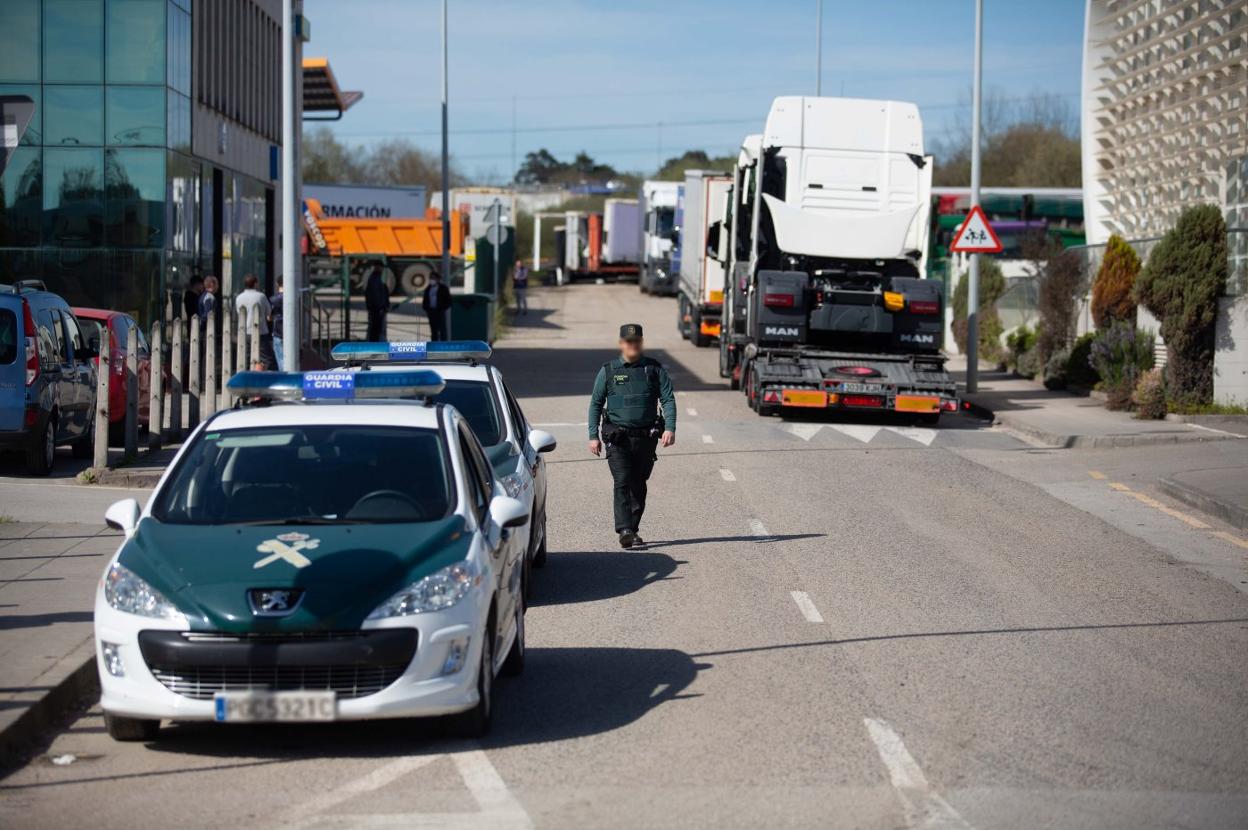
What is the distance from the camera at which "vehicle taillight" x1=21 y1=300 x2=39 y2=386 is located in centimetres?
1534

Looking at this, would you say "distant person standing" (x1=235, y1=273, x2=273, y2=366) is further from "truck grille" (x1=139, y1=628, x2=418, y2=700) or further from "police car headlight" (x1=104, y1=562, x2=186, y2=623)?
"truck grille" (x1=139, y1=628, x2=418, y2=700)

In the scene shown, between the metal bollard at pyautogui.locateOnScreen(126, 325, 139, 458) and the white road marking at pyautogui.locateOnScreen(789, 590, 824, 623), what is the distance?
8378mm

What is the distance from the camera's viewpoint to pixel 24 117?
841 centimetres

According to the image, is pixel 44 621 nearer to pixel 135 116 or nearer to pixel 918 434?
pixel 918 434

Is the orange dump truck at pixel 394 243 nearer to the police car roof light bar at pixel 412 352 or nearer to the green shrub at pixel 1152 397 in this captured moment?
the green shrub at pixel 1152 397

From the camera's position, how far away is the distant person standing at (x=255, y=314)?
21.8 m

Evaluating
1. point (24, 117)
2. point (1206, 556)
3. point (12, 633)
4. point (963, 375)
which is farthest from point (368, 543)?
point (963, 375)

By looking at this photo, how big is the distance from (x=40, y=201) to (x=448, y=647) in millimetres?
22427

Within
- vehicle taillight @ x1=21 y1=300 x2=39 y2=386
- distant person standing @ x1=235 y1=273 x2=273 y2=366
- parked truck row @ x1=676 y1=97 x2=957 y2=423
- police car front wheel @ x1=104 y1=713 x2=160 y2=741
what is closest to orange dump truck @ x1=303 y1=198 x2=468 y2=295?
parked truck row @ x1=676 y1=97 x2=957 y2=423

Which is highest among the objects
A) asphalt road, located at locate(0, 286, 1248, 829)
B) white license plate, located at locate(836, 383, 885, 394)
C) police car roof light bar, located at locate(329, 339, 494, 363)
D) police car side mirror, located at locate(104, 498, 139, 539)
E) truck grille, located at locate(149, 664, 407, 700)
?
police car roof light bar, located at locate(329, 339, 494, 363)

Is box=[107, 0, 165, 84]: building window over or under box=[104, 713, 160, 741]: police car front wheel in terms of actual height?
over

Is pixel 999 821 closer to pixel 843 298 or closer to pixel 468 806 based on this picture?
pixel 468 806

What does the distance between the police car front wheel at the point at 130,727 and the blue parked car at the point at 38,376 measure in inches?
361

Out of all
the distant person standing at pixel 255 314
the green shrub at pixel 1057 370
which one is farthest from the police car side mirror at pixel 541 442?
the green shrub at pixel 1057 370
